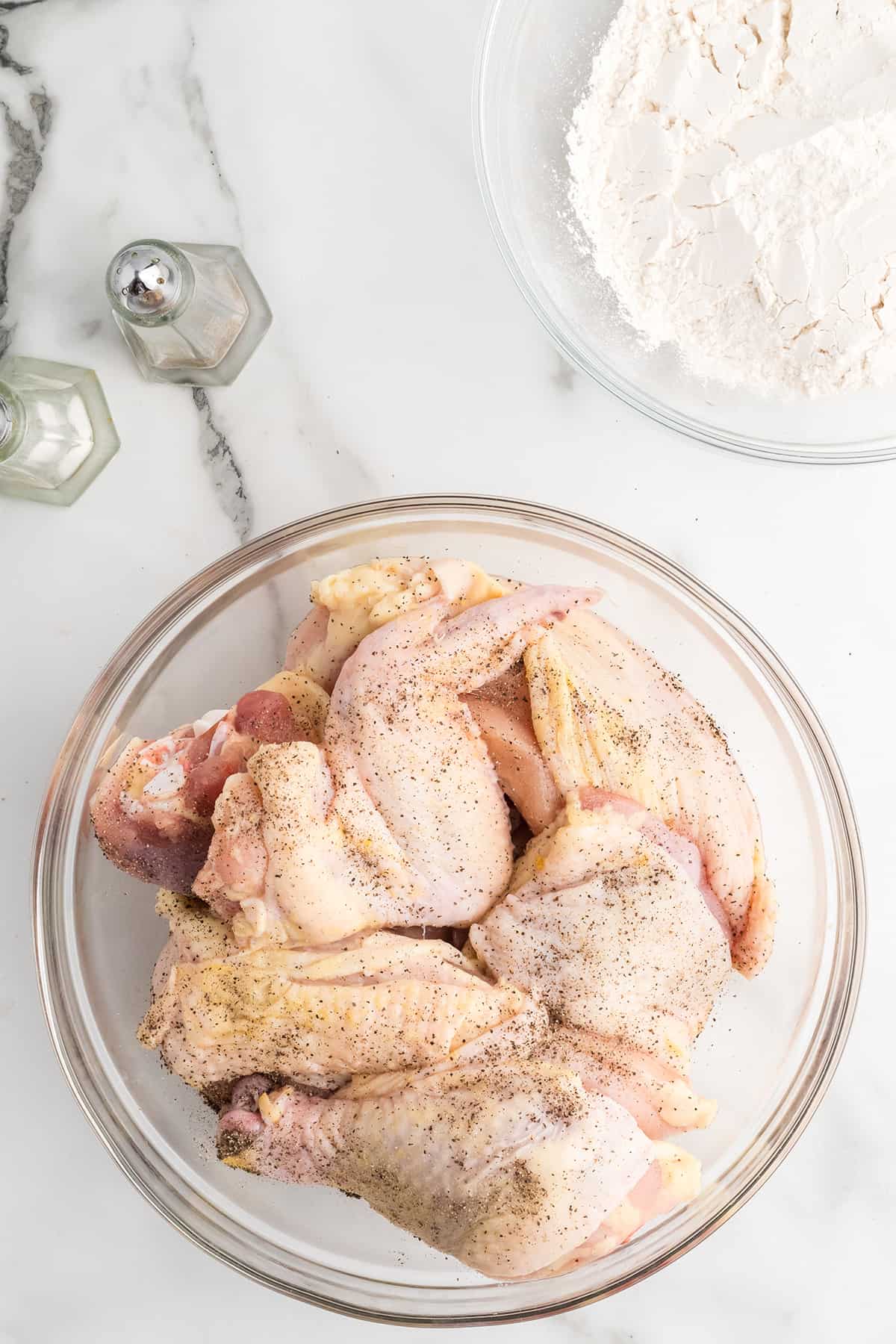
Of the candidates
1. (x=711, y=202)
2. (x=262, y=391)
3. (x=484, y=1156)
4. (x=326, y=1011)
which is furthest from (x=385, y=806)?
(x=711, y=202)

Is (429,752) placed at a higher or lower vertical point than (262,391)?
lower

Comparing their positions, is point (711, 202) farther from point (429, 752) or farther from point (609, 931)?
point (609, 931)

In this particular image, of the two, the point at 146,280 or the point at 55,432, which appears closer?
the point at 146,280

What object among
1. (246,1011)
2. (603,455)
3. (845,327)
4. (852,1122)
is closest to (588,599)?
(603,455)

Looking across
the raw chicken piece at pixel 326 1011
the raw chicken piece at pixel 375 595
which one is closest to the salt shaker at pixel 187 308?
the raw chicken piece at pixel 375 595

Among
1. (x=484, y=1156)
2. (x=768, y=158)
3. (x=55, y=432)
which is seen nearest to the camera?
(x=484, y=1156)

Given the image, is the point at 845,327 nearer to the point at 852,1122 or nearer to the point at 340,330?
the point at 340,330
